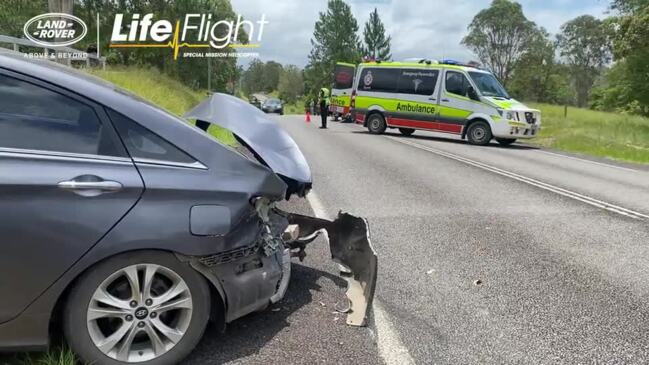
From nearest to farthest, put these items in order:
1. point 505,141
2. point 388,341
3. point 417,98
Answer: point 388,341
point 505,141
point 417,98

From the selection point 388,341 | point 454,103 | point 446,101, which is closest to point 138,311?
point 388,341

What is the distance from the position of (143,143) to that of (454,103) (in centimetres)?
1611

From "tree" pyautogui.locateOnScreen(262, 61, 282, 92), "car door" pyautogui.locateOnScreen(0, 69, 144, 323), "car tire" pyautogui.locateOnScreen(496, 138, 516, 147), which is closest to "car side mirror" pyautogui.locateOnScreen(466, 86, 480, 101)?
"car tire" pyautogui.locateOnScreen(496, 138, 516, 147)

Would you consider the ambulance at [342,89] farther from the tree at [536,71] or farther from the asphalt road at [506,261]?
the tree at [536,71]

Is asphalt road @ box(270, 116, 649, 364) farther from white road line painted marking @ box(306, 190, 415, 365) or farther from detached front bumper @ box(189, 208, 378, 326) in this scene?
detached front bumper @ box(189, 208, 378, 326)

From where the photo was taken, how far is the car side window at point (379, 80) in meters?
19.4

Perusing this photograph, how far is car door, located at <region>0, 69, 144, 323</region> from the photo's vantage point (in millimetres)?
2488

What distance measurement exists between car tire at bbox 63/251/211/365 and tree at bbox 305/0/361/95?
77633 millimetres

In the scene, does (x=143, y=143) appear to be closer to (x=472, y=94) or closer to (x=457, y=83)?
(x=472, y=94)

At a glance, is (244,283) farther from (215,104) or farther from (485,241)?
(485,241)

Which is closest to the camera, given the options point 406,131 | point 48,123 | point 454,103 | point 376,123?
point 48,123

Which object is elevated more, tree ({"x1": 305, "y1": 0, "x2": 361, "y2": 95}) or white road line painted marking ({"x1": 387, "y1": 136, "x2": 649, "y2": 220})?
tree ({"x1": 305, "y1": 0, "x2": 361, "y2": 95})

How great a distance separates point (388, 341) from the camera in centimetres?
328

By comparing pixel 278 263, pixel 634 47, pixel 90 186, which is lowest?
pixel 278 263
